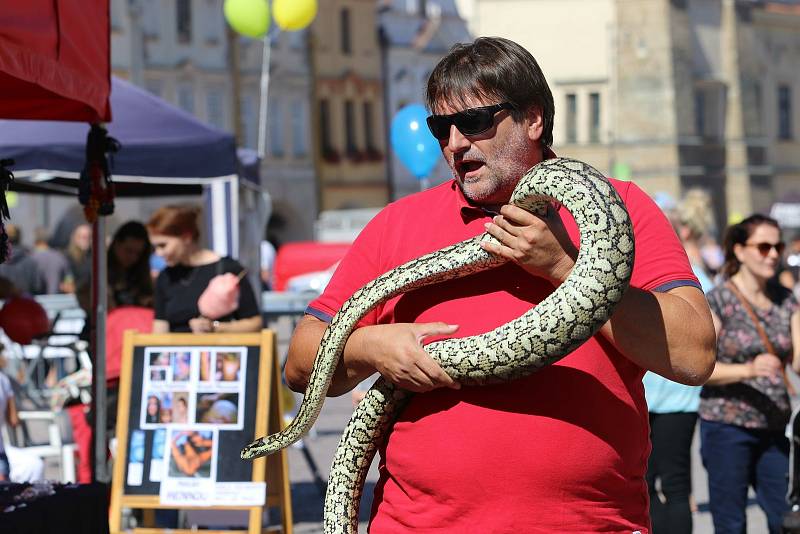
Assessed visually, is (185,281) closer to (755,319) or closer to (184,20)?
(755,319)

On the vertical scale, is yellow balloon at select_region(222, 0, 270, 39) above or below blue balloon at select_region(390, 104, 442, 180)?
above

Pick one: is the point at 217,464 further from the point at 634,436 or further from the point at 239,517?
the point at 634,436

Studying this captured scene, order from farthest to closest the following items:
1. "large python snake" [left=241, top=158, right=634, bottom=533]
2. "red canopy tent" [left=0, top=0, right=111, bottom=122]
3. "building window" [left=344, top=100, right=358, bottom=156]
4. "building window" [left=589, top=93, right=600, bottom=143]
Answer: "building window" [left=589, top=93, right=600, bottom=143]
"building window" [left=344, top=100, right=358, bottom=156]
"red canopy tent" [left=0, top=0, right=111, bottom=122]
"large python snake" [left=241, top=158, right=634, bottom=533]

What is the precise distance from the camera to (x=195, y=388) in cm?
754

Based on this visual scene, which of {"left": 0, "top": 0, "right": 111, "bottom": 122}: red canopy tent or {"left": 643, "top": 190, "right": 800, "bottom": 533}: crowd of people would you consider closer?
{"left": 0, "top": 0, "right": 111, "bottom": 122}: red canopy tent

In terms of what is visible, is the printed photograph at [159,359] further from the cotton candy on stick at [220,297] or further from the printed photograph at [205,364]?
the cotton candy on stick at [220,297]

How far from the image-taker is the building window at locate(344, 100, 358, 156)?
5466 centimetres

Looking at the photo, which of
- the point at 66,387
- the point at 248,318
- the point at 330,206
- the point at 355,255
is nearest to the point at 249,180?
the point at 66,387

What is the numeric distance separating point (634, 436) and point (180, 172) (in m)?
5.95

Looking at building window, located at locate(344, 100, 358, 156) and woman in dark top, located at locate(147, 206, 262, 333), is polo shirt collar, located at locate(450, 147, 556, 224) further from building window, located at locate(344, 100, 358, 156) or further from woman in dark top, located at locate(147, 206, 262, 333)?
building window, located at locate(344, 100, 358, 156)

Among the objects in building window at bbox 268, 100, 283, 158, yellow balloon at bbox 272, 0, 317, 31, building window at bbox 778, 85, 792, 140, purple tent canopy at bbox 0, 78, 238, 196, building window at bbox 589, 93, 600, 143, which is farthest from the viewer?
building window at bbox 778, 85, 792, 140

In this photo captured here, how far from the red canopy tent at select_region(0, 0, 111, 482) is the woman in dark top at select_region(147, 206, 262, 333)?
5.29 feet

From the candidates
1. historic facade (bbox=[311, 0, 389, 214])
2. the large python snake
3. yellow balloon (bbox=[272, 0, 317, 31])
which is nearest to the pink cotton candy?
the large python snake

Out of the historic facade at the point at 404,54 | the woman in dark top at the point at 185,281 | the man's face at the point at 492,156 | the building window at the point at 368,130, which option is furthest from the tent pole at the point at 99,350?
the historic facade at the point at 404,54
